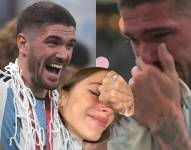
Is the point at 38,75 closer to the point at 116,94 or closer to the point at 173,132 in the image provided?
the point at 116,94

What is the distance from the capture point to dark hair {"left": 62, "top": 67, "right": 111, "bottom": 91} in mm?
1308

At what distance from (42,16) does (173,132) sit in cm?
56

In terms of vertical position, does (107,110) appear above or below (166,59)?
below

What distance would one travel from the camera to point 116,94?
130 cm

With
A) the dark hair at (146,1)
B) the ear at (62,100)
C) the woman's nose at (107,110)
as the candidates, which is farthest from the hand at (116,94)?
the dark hair at (146,1)

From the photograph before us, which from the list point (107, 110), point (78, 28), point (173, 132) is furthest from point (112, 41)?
point (173, 132)

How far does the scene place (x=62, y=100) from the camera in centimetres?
132

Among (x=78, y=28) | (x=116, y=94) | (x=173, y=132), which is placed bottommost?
(x=173, y=132)

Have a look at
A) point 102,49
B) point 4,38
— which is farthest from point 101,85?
point 4,38

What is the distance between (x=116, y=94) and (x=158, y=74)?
150 mm

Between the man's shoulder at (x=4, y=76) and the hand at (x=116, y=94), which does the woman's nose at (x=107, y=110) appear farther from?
the man's shoulder at (x=4, y=76)

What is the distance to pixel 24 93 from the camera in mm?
1291

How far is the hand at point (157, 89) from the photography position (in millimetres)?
1277

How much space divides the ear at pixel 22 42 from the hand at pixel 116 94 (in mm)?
279
